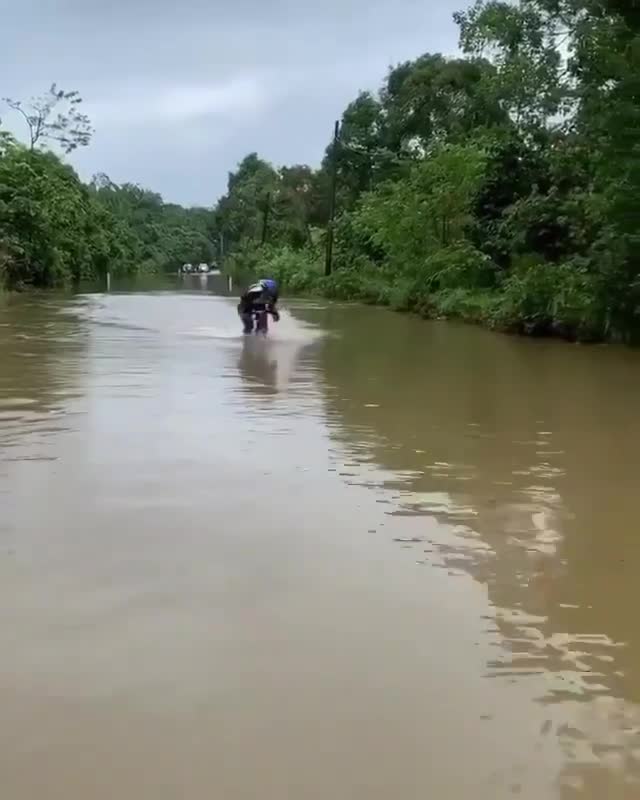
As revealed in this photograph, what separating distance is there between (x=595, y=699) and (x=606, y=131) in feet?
48.9

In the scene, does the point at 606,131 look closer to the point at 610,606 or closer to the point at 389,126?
the point at 610,606

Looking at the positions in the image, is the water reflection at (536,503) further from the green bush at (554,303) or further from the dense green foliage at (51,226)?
the dense green foliage at (51,226)

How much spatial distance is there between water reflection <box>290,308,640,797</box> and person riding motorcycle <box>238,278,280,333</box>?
13.2ft

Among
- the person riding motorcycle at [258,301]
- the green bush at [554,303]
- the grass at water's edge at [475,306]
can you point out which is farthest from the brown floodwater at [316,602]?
the grass at water's edge at [475,306]

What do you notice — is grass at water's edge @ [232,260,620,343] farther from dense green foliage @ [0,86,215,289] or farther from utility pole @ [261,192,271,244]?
utility pole @ [261,192,271,244]

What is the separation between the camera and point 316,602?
4.54 m

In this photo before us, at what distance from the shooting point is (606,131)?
55.8 ft

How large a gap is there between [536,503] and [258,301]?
1253 centimetres

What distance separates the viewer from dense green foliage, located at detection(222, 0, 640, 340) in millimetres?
17406

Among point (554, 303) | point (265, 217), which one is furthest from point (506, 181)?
point (265, 217)

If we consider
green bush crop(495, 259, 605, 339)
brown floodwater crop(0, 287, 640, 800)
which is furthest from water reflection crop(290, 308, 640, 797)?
green bush crop(495, 259, 605, 339)

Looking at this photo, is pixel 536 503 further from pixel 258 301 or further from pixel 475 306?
pixel 475 306

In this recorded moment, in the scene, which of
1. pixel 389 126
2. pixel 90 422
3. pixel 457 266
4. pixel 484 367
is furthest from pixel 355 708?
pixel 389 126

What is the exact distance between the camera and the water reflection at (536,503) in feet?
12.2
